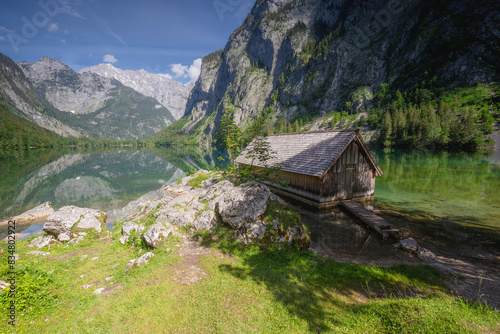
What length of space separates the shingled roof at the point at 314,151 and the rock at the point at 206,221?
6428 millimetres

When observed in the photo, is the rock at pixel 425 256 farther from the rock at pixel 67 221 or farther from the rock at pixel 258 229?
the rock at pixel 67 221

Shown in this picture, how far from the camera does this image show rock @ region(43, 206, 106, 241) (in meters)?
13.9

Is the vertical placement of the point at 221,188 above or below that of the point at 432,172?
above

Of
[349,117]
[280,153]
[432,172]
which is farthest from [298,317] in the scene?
[349,117]

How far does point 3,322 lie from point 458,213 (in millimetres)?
29213

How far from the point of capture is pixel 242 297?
7441 mm

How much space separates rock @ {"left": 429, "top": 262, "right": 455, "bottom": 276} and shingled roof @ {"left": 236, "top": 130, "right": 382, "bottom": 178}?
30.6 ft

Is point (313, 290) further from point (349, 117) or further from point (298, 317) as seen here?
point (349, 117)

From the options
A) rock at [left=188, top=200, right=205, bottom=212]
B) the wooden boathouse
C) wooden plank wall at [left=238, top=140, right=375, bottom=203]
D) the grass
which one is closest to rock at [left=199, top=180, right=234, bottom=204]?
rock at [left=188, top=200, right=205, bottom=212]

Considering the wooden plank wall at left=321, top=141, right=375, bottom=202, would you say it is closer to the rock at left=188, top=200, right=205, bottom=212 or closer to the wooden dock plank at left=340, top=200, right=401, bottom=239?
the wooden dock plank at left=340, top=200, right=401, bottom=239

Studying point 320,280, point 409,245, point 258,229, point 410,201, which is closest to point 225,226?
point 258,229

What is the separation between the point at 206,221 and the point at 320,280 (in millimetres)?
7113

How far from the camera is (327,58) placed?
16512 cm

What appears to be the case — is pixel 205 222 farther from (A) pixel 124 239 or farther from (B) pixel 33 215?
(B) pixel 33 215
